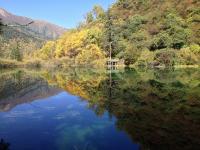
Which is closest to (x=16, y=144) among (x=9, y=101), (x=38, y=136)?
(x=38, y=136)

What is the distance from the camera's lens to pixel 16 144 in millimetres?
12102

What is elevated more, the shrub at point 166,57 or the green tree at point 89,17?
the green tree at point 89,17

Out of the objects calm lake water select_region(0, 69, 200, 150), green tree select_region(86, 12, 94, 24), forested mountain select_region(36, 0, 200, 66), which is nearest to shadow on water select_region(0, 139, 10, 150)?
calm lake water select_region(0, 69, 200, 150)

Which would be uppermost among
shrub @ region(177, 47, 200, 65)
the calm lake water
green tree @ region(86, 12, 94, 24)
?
green tree @ region(86, 12, 94, 24)

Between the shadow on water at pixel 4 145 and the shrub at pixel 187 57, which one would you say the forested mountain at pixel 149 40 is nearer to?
the shrub at pixel 187 57

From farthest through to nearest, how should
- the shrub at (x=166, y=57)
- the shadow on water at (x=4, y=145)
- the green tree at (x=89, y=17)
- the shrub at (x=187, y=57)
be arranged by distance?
1. the green tree at (x=89, y=17)
2. the shrub at (x=166, y=57)
3. the shrub at (x=187, y=57)
4. the shadow on water at (x=4, y=145)

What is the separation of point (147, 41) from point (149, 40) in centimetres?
86

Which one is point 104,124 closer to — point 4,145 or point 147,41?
point 4,145

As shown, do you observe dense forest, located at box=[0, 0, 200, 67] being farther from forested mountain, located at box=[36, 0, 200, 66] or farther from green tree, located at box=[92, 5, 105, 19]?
green tree, located at box=[92, 5, 105, 19]

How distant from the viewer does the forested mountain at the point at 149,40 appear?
8621cm

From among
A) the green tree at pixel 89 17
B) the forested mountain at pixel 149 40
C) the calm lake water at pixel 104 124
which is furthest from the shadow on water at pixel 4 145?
the green tree at pixel 89 17

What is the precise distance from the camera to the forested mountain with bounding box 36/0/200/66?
86.2 metres

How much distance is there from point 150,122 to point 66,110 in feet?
25.1

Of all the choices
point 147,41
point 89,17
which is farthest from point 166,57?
point 89,17
